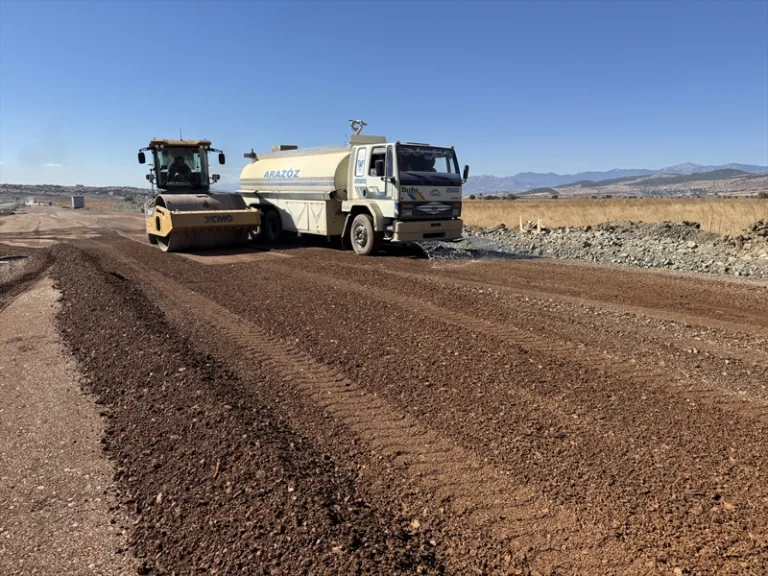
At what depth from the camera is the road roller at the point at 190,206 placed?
15719mm

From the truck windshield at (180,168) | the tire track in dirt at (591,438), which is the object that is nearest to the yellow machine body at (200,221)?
the truck windshield at (180,168)

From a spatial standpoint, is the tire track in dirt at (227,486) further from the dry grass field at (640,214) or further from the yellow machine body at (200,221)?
the dry grass field at (640,214)

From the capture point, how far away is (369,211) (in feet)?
47.4

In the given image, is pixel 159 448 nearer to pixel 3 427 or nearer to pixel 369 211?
pixel 3 427

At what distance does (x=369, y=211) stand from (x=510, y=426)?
1082 cm

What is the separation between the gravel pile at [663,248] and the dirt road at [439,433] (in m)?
4.68

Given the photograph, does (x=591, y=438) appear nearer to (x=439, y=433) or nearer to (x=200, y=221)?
(x=439, y=433)

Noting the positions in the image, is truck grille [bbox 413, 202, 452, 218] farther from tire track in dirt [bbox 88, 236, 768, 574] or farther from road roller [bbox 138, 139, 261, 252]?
tire track in dirt [bbox 88, 236, 768, 574]

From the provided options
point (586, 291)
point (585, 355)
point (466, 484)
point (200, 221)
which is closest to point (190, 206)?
point (200, 221)

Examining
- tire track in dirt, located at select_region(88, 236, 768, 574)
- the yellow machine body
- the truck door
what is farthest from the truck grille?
tire track in dirt, located at select_region(88, 236, 768, 574)

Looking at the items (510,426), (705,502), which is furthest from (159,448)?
(705,502)

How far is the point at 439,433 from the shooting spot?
414 centimetres

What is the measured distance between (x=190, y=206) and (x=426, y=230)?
→ 730 cm

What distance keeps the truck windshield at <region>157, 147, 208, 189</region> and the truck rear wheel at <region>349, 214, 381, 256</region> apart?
6555mm
